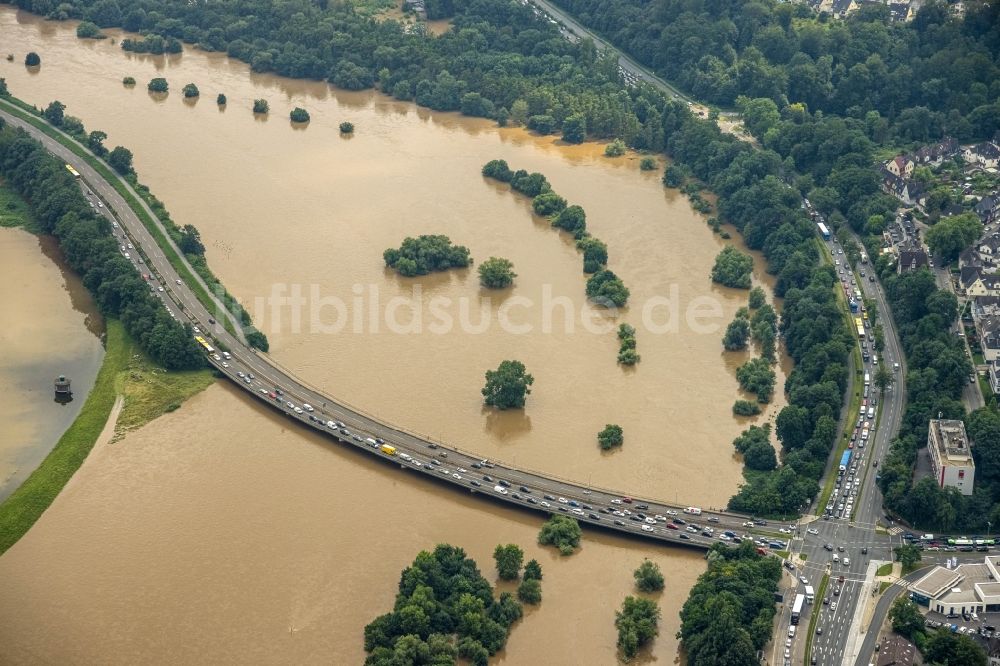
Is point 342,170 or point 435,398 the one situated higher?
point 342,170

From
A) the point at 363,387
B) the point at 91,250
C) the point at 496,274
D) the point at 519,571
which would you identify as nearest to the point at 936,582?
the point at 519,571

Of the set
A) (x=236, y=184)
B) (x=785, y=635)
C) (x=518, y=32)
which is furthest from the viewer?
(x=518, y=32)

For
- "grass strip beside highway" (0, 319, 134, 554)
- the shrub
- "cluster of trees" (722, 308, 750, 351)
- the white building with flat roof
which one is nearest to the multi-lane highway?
the white building with flat roof

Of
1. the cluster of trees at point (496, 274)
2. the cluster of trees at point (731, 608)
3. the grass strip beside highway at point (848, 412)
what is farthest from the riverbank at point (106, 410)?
the grass strip beside highway at point (848, 412)

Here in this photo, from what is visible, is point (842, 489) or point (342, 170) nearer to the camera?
point (842, 489)

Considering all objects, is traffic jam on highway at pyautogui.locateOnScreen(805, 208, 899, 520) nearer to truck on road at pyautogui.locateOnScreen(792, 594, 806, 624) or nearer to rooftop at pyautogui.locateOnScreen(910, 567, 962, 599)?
rooftop at pyautogui.locateOnScreen(910, 567, 962, 599)

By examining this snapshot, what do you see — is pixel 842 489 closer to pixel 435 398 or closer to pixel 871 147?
pixel 435 398

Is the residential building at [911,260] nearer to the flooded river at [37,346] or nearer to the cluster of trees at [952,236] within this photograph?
the cluster of trees at [952,236]

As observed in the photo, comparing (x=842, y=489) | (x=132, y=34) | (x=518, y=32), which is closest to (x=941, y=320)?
(x=842, y=489)
